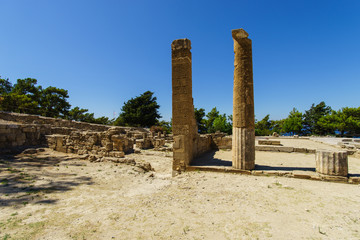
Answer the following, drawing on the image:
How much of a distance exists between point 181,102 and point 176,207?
4598 millimetres

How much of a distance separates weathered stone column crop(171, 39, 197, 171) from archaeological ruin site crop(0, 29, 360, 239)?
5 cm

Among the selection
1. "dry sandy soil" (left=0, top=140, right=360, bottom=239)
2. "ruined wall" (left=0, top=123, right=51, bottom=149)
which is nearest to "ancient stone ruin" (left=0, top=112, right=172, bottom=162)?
"ruined wall" (left=0, top=123, right=51, bottom=149)

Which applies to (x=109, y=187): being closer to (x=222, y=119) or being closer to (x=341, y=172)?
(x=341, y=172)

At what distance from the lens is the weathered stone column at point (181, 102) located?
7.37 m

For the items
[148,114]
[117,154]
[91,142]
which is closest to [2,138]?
[91,142]

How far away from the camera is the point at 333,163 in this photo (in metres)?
5.67

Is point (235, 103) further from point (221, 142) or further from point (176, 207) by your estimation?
point (221, 142)

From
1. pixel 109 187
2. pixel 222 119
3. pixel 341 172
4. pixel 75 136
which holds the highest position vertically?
pixel 222 119

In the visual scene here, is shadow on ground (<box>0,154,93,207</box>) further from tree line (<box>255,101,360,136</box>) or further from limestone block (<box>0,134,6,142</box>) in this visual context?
tree line (<box>255,101,360,136</box>)

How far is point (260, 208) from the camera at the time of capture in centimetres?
380

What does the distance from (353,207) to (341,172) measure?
2368 mm

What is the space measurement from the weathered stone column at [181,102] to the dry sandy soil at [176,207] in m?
1.19

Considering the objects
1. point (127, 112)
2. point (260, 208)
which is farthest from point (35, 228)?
point (127, 112)

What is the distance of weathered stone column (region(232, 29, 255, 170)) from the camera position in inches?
261
